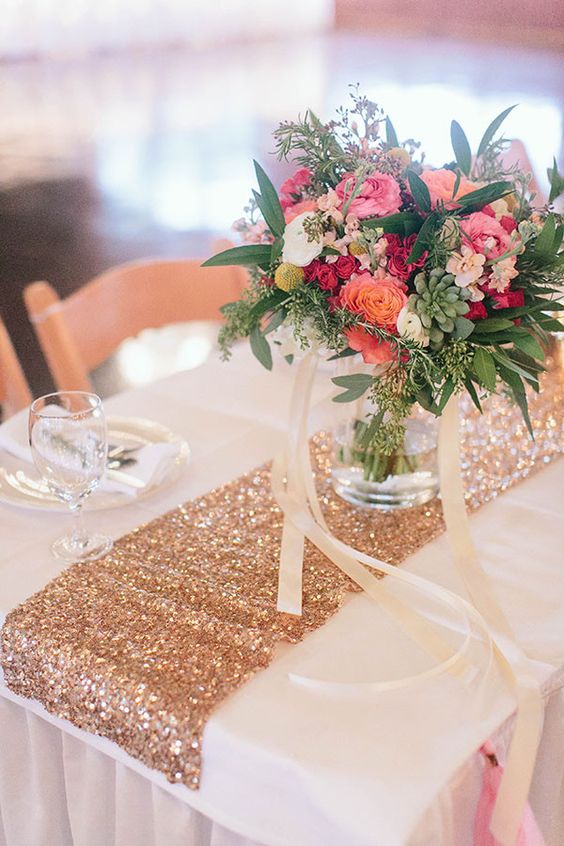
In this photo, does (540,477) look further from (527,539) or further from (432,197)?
(432,197)

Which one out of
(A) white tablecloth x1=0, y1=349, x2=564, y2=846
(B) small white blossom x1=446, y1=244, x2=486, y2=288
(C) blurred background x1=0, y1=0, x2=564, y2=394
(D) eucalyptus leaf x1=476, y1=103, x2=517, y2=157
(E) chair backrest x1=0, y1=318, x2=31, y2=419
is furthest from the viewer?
A: (C) blurred background x1=0, y1=0, x2=564, y2=394

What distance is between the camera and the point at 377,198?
123 centimetres

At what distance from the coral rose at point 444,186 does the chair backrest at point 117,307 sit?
2.99 feet

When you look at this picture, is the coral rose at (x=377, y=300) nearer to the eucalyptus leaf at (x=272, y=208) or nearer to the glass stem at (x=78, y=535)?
the eucalyptus leaf at (x=272, y=208)

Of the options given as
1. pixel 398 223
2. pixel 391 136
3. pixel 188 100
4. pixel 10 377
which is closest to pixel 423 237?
pixel 398 223

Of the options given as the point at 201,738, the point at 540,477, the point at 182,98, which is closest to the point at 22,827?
the point at 201,738

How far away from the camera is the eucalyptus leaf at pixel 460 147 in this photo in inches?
52.1

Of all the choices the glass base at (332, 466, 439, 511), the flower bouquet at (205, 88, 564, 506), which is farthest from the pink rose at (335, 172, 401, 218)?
the glass base at (332, 466, 439, 511)

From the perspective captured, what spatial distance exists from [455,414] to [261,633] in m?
0.38

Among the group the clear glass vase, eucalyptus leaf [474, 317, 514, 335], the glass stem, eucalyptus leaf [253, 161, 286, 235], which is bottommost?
the glass stem

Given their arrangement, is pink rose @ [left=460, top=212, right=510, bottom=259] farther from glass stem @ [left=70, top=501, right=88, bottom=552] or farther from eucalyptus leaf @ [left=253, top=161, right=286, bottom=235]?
glass stem @ [left=70, top=501, right=88, bottom=552]

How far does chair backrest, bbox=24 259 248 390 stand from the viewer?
2051mm

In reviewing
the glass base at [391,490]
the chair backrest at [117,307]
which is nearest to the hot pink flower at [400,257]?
the glass base at [391,490]

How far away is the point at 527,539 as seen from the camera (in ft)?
4.51
